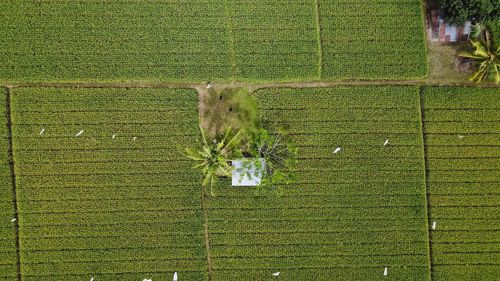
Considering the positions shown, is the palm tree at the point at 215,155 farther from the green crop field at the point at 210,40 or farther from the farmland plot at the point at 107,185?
the green crop field at the point at 210,40

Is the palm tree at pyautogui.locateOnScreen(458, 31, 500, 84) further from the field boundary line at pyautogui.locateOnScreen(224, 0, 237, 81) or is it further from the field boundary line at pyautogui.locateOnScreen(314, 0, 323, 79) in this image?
the field boundary line at pyautogui.locateOnScreen(224, 0, 237, 81)

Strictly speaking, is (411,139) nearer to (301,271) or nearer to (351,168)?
(351,168)

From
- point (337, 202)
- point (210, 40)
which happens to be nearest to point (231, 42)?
point (210, 40)

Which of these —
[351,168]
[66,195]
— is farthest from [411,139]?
[66,195]

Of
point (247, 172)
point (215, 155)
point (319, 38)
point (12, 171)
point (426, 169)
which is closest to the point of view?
point (247, 172)

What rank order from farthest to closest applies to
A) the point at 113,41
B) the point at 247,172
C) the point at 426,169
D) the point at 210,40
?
1. the point at 426,169
2. the point at 210,40
3. the point at 113,41
4. the point at 247,172

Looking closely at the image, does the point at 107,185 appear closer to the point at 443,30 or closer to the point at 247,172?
the point at 247,172

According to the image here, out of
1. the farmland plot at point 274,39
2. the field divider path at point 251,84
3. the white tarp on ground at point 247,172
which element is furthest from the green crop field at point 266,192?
the farmland plot at point 274,39
